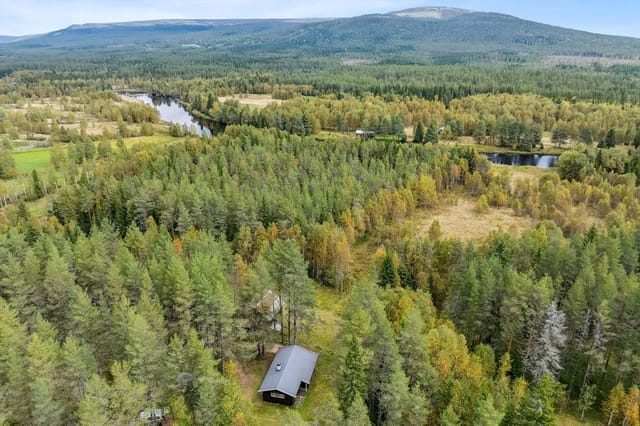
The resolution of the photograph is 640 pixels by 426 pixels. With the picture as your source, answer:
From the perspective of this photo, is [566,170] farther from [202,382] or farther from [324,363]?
[202,382]

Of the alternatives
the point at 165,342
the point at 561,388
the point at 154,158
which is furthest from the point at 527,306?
the point at 154,158

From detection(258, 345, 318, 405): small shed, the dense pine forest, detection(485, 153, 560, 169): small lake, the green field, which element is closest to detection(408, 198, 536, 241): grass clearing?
the dense pine forest

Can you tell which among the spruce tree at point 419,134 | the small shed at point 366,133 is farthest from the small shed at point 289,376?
the small shed at point 366,133

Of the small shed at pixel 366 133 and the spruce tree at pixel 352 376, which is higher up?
the small shed at pixel 366 133

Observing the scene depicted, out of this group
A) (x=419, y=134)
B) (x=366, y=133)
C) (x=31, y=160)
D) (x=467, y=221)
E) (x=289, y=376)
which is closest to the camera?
(x=289, y=376)

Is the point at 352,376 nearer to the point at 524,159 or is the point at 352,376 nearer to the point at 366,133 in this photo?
the point at 524,159

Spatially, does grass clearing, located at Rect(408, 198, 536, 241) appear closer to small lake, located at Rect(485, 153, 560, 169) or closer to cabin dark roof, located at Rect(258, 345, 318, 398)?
cabin dark roof, located at Rect(258, 345, 318, 398)

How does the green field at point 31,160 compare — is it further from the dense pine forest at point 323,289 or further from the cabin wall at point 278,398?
the cabin wall at point 278,398

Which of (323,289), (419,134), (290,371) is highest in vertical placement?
(419,134)

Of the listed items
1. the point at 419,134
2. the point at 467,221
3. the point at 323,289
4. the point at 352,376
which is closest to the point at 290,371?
the point at 352,376
